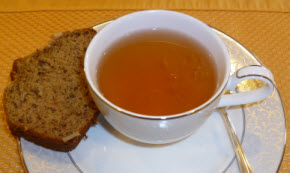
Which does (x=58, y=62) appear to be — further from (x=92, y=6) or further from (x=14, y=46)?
(x=92, y=6)

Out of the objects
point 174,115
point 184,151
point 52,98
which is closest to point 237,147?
point 184,151

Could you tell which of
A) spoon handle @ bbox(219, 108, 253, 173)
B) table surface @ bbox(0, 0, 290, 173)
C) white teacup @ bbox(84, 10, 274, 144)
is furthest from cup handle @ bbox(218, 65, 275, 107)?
table surface @ bbox(0, 0, 290, 173)

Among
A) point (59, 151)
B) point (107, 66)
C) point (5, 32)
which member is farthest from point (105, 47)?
point (5, 32)

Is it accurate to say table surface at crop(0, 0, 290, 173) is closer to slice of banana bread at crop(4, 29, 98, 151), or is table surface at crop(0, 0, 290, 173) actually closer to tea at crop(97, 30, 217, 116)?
slice of banana bread at crop(4, 29, 98, 151)

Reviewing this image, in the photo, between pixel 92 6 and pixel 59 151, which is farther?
pixel 92 6

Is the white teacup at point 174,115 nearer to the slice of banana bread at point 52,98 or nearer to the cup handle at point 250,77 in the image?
the cup handle at point 250,77

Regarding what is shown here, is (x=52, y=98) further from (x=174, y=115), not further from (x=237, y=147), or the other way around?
(x=237, y=147)
